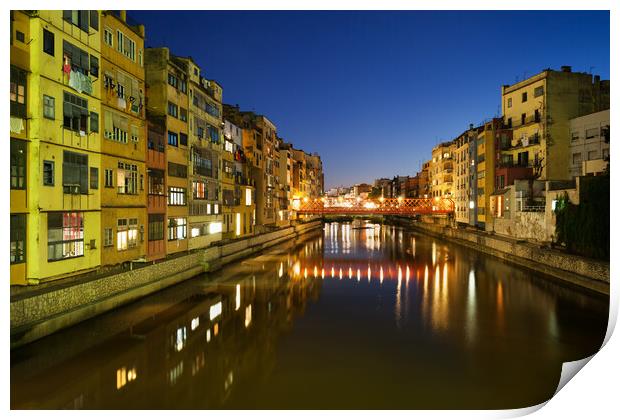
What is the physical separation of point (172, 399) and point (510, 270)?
29.2 metres

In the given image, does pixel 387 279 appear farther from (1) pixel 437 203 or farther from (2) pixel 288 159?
(1) pixel 437 203

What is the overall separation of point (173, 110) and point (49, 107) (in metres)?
→ 12.7

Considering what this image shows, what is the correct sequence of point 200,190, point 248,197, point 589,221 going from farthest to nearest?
point 248,197, point 200,190, point 589,221

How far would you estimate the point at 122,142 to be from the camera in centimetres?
2295

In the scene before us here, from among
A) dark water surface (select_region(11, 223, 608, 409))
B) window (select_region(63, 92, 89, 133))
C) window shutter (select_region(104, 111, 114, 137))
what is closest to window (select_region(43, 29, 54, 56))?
window (select_region(63, 92, 89, 133))

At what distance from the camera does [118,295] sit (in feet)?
64.6

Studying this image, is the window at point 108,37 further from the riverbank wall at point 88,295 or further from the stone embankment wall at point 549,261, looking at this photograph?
the stone embankment wall at point 549,261

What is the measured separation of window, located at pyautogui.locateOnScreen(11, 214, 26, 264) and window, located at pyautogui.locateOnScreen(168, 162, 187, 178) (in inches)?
522

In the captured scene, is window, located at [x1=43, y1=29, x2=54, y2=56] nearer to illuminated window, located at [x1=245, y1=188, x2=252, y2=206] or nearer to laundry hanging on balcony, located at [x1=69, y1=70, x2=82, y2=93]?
laundry hanging on balcony, located at [x1=69, y1=70, x2=82, y2=93]

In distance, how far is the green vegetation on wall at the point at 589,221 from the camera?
81.0 feet

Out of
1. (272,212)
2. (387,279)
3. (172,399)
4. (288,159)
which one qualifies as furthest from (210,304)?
(288,159)

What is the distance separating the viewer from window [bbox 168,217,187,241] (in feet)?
94.9

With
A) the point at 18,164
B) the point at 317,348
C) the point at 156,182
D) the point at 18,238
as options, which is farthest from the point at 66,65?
the point at 317,348

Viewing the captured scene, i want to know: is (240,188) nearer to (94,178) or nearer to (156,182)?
(156,182)
